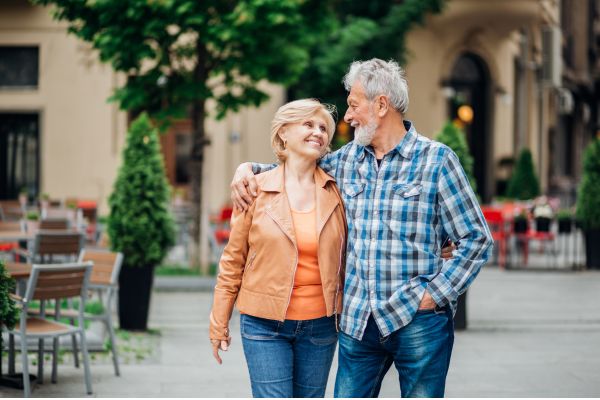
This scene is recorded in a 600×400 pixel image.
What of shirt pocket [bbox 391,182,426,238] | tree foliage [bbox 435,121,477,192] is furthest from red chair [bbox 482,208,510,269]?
shirt pocket [bbox 391,182,426,238]

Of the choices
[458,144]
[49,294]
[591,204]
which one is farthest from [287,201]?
[591,204]

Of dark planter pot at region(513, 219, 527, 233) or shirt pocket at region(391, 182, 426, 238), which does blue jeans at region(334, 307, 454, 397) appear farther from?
dark planter pot at region(513, 219, 527, 233)

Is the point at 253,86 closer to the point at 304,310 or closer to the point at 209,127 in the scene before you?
the point at 209,127

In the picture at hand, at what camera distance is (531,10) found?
85.6 ft

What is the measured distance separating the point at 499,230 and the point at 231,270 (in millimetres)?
13888

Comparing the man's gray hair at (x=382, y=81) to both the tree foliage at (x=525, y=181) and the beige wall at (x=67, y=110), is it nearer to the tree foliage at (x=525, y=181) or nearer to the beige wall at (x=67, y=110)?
the tree foliage at (x=525, y=181)

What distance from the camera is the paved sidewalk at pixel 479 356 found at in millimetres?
8055

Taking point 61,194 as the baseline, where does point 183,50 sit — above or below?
above

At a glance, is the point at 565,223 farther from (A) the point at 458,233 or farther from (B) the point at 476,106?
(A) the point at 458,233

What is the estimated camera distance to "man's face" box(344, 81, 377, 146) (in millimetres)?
4301

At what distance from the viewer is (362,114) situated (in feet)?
14.1

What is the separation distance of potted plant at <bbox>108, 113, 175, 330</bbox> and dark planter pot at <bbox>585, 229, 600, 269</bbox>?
837cm

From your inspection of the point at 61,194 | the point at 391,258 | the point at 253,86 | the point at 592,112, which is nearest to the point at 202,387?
the point at 391,258

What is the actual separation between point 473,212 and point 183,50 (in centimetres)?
1239
